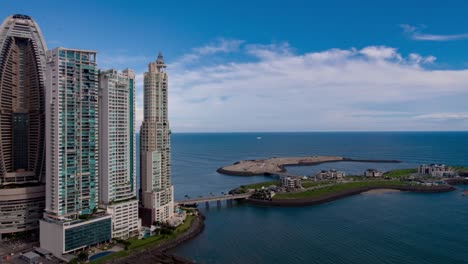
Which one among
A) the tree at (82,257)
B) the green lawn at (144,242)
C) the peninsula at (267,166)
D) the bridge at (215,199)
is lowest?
the green lawn at (144,242)

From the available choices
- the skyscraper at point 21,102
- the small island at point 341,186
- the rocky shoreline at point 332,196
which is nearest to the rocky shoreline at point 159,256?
the skyscraper at point 21,102

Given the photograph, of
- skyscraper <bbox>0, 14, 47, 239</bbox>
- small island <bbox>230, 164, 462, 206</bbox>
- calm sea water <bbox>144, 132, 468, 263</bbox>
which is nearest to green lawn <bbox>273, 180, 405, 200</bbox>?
small island <bbox>230, 164, 462, 206</bbox>

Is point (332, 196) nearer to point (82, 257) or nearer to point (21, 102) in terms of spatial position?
point (82, 257)

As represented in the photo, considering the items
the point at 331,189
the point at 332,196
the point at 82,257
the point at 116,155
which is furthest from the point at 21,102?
the point at 331,189

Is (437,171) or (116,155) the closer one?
(116,155)

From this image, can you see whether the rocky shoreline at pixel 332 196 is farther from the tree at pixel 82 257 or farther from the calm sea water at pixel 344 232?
the tree at pixel 82 257

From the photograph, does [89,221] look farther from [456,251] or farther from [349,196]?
[349,196]
